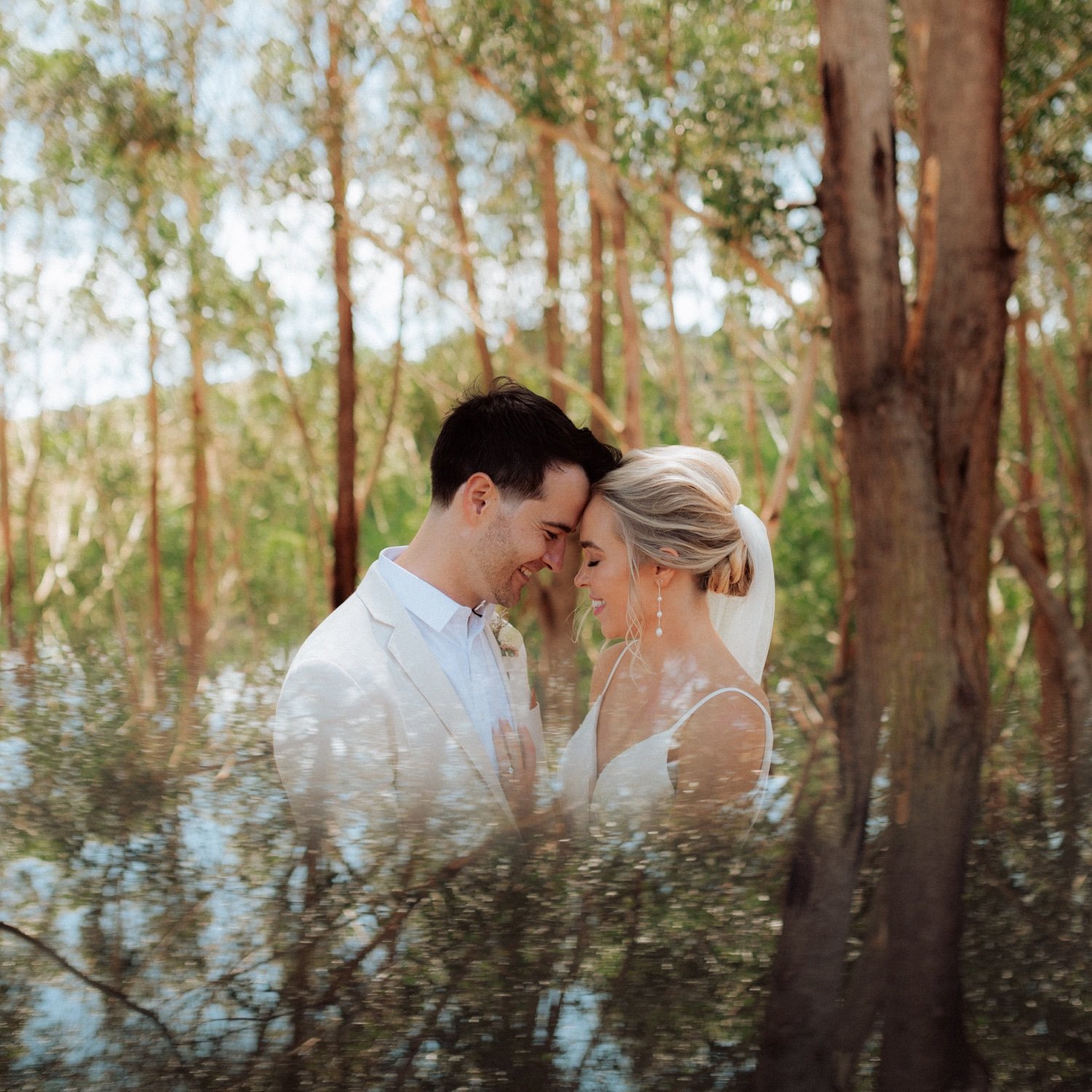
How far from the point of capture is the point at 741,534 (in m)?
2.40

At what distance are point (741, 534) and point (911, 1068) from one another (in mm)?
1498

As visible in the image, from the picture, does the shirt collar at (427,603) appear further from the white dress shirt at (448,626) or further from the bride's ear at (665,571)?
the bride's ear at (665,571)

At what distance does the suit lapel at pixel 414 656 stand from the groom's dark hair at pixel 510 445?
269 millimetres

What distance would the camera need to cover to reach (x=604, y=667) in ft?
6.53

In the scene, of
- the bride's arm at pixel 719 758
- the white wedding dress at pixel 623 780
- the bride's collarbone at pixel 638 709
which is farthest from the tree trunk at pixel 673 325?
the bride's arm at pixel 719 758

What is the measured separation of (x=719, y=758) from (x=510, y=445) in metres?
1.30

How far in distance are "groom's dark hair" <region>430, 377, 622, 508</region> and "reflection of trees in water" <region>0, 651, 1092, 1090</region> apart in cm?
136

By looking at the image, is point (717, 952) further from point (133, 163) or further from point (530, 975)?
point (133, 163)

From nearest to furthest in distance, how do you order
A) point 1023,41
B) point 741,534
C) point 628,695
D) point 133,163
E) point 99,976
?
point 99,976
point 628,695
point 741,534
point 1023,41
point 133,163

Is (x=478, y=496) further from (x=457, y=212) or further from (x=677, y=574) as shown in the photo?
(x=457, y=212)

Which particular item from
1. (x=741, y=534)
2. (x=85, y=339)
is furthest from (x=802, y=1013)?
(x=85, y=339)

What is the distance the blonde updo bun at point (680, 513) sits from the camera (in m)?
2.26

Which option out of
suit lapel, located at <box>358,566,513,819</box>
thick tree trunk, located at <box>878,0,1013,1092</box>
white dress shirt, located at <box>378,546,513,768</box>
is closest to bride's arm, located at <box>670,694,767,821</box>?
suit lapel, located at <box>358,566,513,819</box>

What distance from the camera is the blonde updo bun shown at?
2256mm
